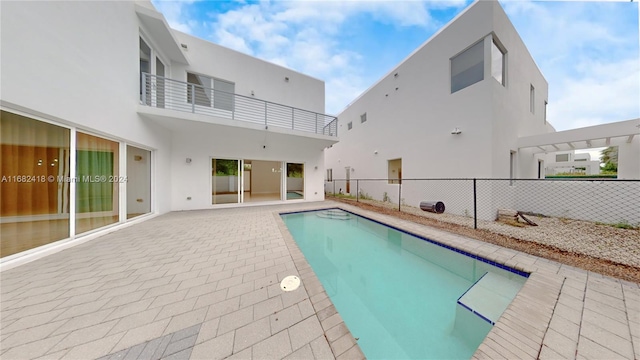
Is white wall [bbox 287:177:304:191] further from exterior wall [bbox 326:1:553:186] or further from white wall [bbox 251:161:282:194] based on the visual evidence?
exterior wall [bbox 326:1:553:186]

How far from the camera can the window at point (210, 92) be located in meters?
6.30

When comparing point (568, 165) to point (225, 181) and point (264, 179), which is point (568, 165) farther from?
point (225, 181)

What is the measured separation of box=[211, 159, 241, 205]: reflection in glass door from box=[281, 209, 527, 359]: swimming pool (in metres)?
4.01

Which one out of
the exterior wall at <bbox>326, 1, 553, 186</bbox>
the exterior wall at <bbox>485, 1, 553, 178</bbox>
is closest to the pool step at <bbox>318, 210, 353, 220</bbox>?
the exterior wall at <bbox>326, 1, 553, 186</bbox>

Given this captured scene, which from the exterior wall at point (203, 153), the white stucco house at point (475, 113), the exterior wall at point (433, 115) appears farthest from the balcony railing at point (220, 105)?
the white stucco house at point (475, 113)

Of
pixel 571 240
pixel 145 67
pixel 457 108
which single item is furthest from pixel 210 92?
pixel 571 240

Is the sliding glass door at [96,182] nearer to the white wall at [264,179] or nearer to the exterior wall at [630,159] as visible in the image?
the white wall at [264,179]

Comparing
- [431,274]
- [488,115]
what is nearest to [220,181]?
[431,274]

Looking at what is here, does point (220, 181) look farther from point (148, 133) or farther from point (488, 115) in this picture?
point (488, 115)

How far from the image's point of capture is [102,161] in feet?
11.5

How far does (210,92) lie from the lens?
6.54 metres

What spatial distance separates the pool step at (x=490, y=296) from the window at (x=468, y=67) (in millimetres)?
5473

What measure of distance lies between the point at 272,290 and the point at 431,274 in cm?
249

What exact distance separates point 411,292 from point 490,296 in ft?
2.86
